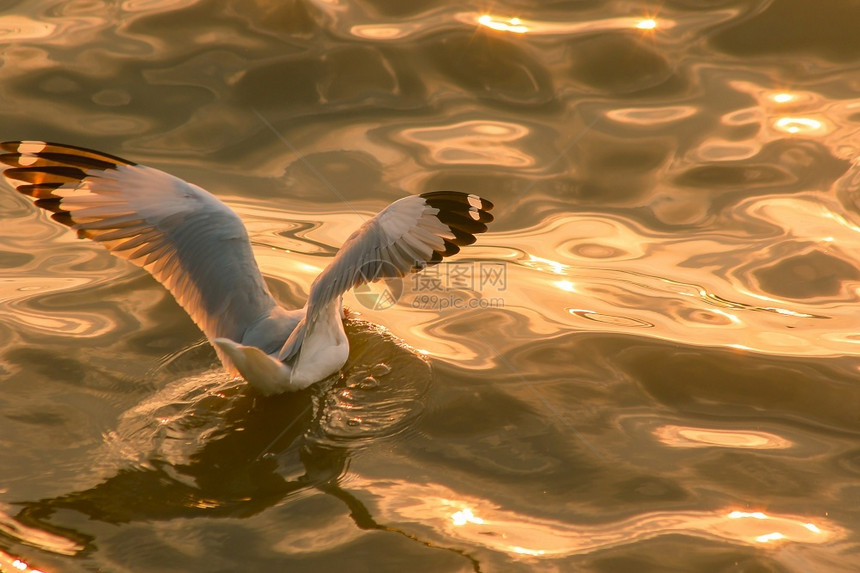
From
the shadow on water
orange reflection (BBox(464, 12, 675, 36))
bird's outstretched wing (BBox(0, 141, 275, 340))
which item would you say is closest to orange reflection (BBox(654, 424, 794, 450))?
the shadow on water

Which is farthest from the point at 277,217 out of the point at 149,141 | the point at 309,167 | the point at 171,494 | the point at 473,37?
the point at 171,494

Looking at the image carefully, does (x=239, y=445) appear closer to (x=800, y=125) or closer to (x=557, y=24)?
(x=800, y=125)

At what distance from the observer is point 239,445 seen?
4520 millimetres

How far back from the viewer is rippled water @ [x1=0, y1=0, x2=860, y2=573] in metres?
4.00

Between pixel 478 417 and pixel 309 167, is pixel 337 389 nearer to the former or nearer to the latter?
pixel 478 417

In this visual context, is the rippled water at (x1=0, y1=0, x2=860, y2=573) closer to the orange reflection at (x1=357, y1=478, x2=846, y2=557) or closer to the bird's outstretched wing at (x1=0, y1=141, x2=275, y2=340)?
the orange reflection at (x1=357, y1=478, x2=846, y2=557)

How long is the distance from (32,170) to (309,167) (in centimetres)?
261

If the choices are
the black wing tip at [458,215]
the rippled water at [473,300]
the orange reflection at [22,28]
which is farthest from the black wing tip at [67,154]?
the orange reflection at [22,28]

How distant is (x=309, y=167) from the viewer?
25.0 ft

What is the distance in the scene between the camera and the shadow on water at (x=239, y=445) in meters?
4.00

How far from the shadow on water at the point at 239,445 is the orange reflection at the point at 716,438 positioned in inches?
50.8

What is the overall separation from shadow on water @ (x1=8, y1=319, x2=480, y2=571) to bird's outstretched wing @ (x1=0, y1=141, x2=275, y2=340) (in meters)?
0.45
